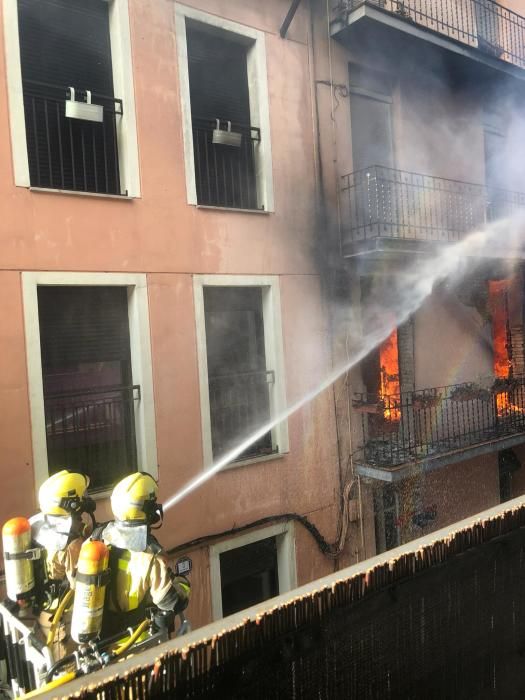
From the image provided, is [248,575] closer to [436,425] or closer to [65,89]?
[436,425]

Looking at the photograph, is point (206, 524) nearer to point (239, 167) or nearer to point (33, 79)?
point (239, 167)

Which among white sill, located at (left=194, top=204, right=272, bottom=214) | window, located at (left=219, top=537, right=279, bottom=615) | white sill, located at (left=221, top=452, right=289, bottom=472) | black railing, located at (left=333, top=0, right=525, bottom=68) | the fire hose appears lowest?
window, located at (left=219, top=537, right=279, bottom=615)

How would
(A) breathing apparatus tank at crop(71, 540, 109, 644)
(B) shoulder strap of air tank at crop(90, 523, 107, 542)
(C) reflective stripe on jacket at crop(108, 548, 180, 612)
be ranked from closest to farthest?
(A) breathing apparatus tank at crop(71, 540, 109, 644) → (C) reflective stripe on jacket at crop(108, 548, 180, 612) → (B) shoulder strap of air tank at crop(90, 523, 107, 542)

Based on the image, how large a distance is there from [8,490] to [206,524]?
2.41m

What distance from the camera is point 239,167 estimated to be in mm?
7285

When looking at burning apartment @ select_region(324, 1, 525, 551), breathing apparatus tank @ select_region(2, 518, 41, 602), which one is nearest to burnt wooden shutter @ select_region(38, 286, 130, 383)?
breathing apparatus tank @ select_region(2, 518, 41, 602)

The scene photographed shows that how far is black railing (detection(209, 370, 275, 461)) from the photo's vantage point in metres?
7.05

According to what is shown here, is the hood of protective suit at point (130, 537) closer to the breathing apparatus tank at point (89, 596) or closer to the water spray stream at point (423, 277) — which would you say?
the breathing apparatus tank at point (89, 596)

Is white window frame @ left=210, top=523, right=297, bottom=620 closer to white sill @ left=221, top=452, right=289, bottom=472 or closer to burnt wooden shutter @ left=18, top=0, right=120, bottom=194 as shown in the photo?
white sill @ left=221, top=452, right=289, bottom=472

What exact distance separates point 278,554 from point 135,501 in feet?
14.3

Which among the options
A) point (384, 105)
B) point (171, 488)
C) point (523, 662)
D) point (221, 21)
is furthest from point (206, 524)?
point (384, 105)

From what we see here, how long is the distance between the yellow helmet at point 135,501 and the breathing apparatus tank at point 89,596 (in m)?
0.61

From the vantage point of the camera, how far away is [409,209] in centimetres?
864

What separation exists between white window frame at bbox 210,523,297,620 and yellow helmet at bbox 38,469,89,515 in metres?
3.12
